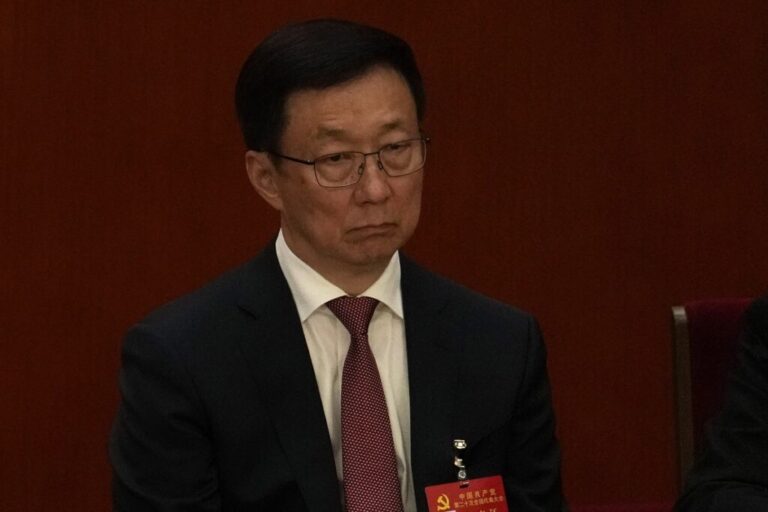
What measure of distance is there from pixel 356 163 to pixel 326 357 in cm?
33

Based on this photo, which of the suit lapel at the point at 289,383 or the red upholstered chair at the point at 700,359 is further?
the red upholstered chair at the point at 700,359

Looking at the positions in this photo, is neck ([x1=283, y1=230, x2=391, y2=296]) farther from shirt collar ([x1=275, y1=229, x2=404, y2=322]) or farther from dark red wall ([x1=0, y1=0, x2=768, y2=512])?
dark red wall ([x1=0, y1=0, x2=768, y2=512])

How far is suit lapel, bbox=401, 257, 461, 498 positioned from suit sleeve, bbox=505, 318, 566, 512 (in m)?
0.12

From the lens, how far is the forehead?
2.25 meters

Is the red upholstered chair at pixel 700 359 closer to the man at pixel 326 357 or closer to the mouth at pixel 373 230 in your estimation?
the man at pixel 326 357

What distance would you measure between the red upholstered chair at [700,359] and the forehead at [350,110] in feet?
2.48

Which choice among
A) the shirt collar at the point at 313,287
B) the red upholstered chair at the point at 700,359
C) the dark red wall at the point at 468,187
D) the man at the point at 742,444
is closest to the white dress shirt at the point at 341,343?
the shirt collar at the point at 313,287

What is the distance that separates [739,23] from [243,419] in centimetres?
202

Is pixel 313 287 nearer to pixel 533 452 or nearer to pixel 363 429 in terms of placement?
pixel 363 429

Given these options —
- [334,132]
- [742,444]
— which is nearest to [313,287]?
[334,132]

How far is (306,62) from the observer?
2.25 metres

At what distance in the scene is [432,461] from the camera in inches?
90.8

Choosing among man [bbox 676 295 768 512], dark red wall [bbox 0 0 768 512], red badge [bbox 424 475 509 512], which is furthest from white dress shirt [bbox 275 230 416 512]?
dark red wall [bbox 0 0 768 512]

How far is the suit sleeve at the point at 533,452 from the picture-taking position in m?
2.39
